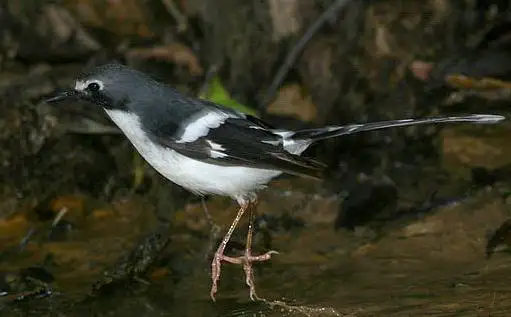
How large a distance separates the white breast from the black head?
0.12 m

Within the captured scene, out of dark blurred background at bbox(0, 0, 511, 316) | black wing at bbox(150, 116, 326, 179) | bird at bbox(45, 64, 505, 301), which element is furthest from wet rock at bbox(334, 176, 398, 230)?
black wing at bbox(150, 116, 326, 179)

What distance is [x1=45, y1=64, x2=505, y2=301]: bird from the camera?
3660 millimetres

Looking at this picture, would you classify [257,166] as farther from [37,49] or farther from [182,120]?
[37,49]

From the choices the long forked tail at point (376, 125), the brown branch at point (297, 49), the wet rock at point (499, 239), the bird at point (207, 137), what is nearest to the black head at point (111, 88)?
the bird at point (207, 137)

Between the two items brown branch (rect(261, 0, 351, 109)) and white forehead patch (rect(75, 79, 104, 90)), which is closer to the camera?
white forehead patch (rect(75, 79, 104, 90))

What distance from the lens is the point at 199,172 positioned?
371 cm

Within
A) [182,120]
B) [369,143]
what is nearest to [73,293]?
[182,120]

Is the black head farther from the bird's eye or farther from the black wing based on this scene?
the black wing

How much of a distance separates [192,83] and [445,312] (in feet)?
10.3

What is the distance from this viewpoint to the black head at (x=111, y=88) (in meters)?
3.83

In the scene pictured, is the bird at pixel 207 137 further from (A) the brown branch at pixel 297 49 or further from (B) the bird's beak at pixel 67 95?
(A) the brown branch at pixel 297 49

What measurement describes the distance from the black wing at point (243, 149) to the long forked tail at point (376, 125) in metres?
0.11

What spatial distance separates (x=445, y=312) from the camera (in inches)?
127

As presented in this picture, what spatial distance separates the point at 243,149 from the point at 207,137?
6.0 inches
